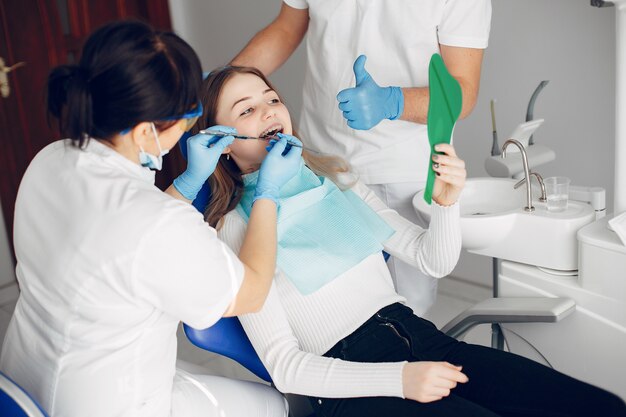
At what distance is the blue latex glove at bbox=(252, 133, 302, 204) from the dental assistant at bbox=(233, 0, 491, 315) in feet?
1.00

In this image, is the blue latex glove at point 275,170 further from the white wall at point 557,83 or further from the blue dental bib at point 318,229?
the white wall at point 557,83

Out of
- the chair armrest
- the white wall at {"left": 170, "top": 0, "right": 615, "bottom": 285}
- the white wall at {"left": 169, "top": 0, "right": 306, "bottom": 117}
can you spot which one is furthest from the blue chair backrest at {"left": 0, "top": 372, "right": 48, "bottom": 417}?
the white wall at {"left": 169, "top": 0, "right": 306, "bottom": 117}

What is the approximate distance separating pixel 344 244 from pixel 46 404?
700mm

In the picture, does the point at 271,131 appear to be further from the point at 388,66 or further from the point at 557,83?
the point at 557,83

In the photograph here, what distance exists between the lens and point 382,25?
1.79 meters

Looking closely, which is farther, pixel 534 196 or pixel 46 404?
pixel 534 196

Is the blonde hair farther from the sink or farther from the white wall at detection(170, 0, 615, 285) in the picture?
the white wall at detection(170, 0, 615, 285)

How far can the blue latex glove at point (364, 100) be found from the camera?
1488 millimetres

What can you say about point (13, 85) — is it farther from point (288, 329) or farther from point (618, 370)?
point (618, 370)

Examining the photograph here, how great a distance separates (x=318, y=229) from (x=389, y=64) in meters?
0.57

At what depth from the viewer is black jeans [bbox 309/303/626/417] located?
1219 mm

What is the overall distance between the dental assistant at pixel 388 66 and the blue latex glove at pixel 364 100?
0.04 metres

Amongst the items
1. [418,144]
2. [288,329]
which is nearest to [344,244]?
[288,329]

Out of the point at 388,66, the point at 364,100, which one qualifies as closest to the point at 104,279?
the point at 364,100
